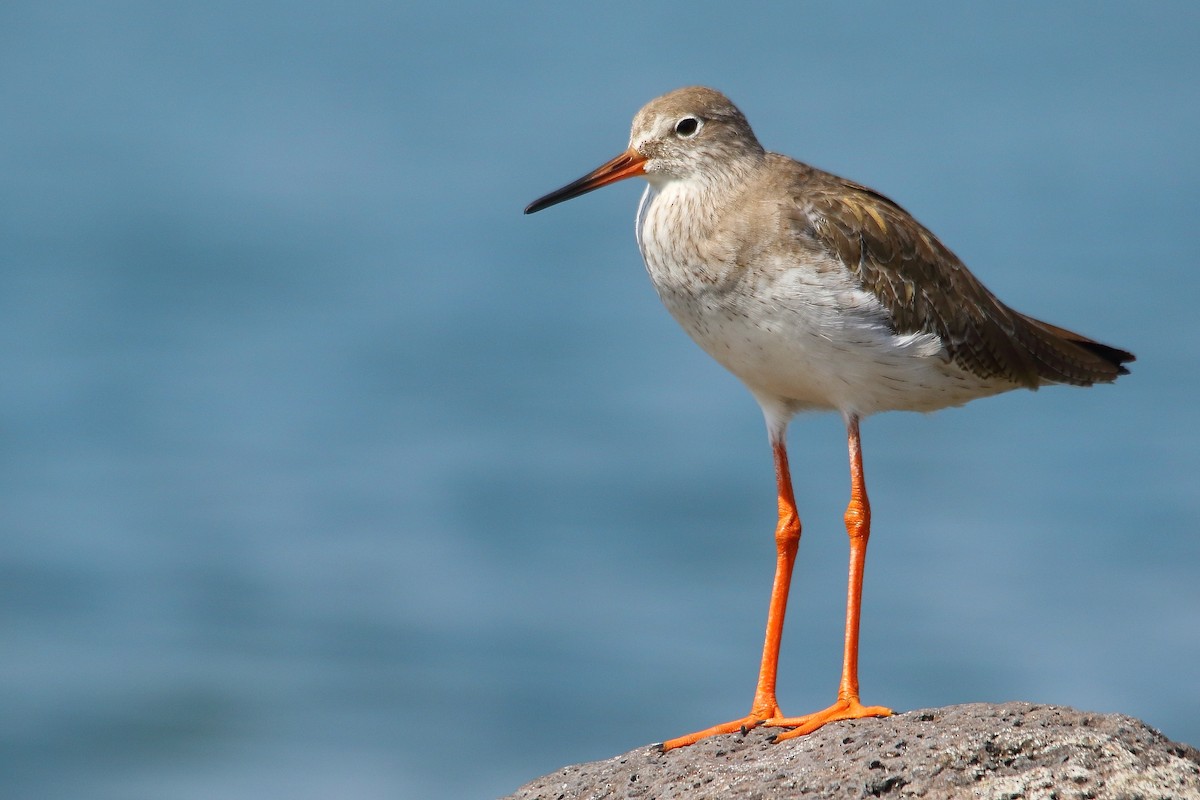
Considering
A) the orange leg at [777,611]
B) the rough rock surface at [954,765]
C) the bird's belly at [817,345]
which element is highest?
the bird's belly at [817,345]

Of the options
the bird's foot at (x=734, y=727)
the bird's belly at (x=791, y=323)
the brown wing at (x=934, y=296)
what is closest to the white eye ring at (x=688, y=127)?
the bird's belly at (x=791, y=323)

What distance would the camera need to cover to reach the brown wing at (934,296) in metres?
10.4

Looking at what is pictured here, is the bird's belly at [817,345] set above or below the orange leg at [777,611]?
above

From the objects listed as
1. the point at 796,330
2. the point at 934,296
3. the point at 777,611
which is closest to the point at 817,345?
the point at 796,330

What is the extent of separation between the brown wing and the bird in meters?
0.01

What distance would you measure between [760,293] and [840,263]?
66 centimetres

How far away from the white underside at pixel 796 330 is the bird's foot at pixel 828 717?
208 cm

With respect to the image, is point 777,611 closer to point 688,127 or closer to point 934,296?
point 934,296

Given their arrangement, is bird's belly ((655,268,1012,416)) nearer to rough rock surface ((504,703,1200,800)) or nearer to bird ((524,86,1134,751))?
bird ((524,86,1134,751))

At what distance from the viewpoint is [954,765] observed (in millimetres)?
7520

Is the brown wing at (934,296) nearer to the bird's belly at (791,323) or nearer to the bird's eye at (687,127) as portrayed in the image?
the bird's belly at (791,323)

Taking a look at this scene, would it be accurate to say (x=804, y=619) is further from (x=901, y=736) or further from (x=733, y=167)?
(x=901, y=736)

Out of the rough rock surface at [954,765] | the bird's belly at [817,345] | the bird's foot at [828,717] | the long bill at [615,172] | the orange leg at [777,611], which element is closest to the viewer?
the rough rock surface at [954,765]

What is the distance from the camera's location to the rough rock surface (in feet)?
24.1
